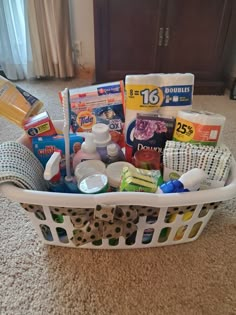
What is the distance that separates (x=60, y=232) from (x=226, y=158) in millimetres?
405

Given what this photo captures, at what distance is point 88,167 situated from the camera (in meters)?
0.56

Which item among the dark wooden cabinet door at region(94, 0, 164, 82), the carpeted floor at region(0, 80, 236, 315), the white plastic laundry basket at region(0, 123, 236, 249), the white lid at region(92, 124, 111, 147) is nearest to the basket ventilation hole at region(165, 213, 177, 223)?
the white plastic laundry basket at region(0, 123, 236, 249)

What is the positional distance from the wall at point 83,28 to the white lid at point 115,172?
1.22m

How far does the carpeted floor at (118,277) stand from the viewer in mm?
528

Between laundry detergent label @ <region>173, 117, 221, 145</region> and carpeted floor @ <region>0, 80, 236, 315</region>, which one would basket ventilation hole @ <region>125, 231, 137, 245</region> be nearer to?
carpeted floor @ <region>0, 80, 236, 315</region>

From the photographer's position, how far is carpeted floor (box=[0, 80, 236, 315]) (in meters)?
0.53

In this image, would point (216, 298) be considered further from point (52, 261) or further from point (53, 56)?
point (53, 56)

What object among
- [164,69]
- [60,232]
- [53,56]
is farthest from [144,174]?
[53,56]

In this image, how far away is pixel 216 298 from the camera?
0.54 meters

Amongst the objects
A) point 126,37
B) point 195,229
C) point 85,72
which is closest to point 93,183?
point 195,229

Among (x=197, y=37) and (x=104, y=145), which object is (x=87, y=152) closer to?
(x=104, y=145)

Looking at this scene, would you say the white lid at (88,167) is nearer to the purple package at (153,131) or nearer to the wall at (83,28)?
the purple package at (153,131)

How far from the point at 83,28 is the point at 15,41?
0.40 metres

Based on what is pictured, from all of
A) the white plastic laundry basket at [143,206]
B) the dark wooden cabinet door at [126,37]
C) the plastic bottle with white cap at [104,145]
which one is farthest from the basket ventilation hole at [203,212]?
the dark wooden cabinet door at [126,37]
